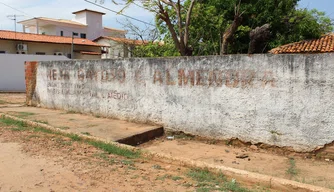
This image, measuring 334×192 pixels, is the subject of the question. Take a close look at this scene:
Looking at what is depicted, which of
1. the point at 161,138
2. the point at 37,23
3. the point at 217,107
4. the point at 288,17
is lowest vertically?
the point at 161,138

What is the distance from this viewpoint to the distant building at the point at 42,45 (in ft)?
81.4

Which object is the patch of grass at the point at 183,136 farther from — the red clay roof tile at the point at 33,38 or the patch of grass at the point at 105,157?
the red clay roof tile at the point at 33,38

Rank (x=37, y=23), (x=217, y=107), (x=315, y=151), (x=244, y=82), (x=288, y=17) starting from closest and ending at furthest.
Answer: (x=315, y=151) → (x=244, y=82) → (x=217, y=107) → (x=288, y=17) → (x=37, y=23)

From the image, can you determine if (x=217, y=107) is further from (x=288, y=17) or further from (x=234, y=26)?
(x=288, y=17)

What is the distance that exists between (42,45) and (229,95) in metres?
25.4

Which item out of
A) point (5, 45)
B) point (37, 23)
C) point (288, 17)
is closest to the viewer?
point (288, 17)

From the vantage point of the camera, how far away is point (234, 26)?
9.88 m

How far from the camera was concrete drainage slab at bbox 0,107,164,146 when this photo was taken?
5.95 meters

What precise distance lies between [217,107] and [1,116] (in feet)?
22.1

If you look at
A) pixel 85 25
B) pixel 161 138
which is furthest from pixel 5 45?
pixel 161 138

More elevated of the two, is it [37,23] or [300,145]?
[37,23]

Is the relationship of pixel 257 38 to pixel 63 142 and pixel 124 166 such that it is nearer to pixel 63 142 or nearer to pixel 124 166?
pixel 124 166

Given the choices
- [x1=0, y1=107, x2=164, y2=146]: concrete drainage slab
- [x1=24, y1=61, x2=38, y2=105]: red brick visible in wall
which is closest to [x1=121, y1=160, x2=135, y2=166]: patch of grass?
[x1=0, y1=107, x2=164, y2=146]: concrete drainage slab

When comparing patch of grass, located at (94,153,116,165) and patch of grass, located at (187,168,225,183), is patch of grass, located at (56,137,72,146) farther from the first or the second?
patch of grass, located at (187,168,225,183)
